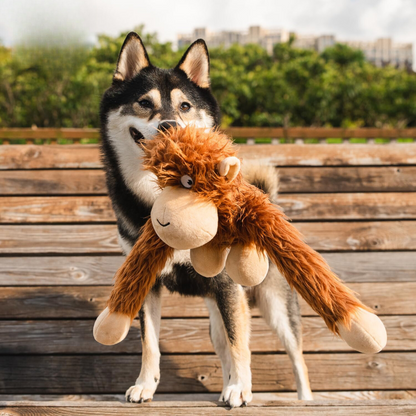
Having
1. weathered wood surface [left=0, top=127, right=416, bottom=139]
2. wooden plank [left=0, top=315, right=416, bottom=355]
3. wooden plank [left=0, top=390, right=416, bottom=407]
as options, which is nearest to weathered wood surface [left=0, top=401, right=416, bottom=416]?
wooden plank [left=0, top=390, right=416, bottom=407]

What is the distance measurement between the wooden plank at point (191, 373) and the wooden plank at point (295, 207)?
88 centimetres

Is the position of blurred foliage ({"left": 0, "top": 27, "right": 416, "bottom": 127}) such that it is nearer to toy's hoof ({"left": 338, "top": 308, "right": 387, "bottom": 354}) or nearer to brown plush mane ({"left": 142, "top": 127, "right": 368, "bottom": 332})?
brown plush mane ({"left": 142, "top": 127, "right": 368, "bottom": 332})

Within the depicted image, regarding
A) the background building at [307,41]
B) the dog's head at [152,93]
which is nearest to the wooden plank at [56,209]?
the dog's head at [152,93]

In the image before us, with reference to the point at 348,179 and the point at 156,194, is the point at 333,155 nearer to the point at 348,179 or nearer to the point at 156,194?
the point at 348,179

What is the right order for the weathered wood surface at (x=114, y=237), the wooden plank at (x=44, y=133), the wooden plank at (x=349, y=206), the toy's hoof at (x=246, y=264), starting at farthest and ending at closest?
the wooden plank at (x=44, y=133)
the wooden plank at (x=349, y=206)
the weathered wood surface at (x=114, y=237)
the toy's hoof at (x=246, y=264)

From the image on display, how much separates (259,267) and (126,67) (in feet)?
3.78

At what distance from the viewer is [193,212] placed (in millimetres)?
813

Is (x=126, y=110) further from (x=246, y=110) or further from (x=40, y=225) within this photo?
(x=246, y=110)

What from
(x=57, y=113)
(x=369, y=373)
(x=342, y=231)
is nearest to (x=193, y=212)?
(x=369, y=373)

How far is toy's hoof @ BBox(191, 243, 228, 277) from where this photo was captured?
0.96m

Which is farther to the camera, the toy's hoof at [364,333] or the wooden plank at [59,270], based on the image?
the wooden plank at [59,270]

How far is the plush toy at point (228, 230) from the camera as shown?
0.83 metres

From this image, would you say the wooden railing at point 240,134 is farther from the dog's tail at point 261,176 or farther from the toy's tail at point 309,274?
the toy's tail at point 309,274

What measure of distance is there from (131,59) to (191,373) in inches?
61.0
